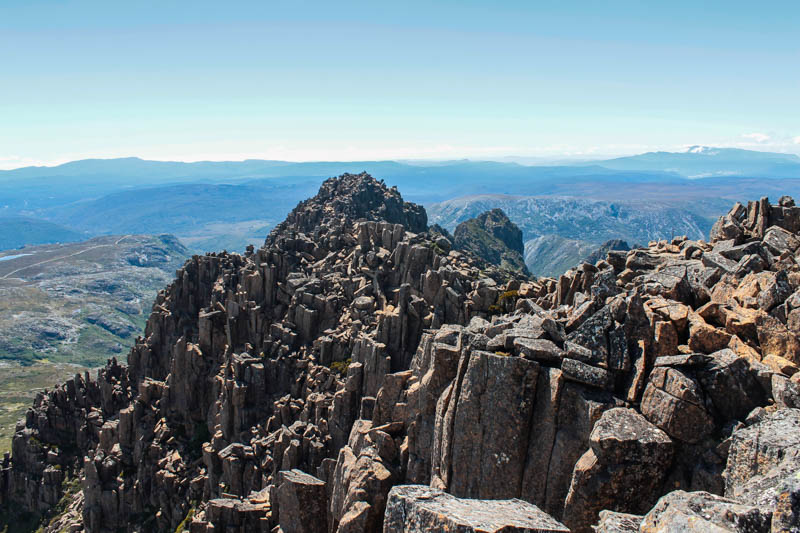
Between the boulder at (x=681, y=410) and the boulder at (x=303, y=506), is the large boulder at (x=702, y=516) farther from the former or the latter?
the boulder at (x=303, y=506)

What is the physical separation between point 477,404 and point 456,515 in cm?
1069

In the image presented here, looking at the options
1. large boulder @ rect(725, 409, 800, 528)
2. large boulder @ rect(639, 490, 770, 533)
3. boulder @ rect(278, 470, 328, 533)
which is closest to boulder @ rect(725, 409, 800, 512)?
large boulder @ rect(725, 409, 800, 528)

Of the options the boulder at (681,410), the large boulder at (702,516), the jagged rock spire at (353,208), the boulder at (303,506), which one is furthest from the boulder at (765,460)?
the jagged rock spire at (353,208)

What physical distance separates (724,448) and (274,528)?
37.7 meters

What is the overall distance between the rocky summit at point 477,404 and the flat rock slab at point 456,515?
9cm

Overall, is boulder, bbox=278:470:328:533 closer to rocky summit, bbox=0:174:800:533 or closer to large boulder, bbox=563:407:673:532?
rocky summit, bbox=0:174:800:533

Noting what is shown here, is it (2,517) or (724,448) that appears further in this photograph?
(2,517)

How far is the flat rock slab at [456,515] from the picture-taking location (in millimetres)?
18562

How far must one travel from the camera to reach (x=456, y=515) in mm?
19234

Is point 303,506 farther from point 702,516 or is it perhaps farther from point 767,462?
point 767,462

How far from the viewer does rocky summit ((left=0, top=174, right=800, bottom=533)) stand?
21.5 metres

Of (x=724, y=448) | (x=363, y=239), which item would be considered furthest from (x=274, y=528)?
(x=363, y=239)

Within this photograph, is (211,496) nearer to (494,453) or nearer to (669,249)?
(494,453)

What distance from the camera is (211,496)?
73438mm
